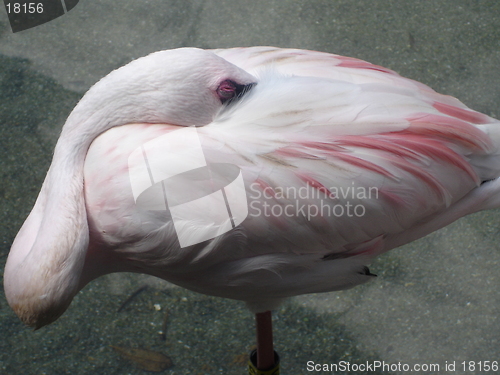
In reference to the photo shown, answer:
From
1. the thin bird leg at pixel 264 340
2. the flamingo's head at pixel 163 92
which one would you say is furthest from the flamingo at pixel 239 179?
the thin bird leg at pixel 264 340

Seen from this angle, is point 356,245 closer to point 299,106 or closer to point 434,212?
point 434,212

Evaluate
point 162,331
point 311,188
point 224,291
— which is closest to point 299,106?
point 311,188

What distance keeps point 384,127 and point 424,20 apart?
2.13 metres

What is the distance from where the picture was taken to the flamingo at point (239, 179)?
4.75ft

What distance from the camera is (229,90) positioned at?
1571 millimetres

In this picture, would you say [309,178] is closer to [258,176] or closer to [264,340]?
[258,176]

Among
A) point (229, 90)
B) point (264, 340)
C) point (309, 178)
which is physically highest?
point (229, 90)

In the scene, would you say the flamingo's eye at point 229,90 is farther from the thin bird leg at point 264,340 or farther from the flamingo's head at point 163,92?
the thin bird leg at point 264,340

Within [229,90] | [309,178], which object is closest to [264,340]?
[309,178]

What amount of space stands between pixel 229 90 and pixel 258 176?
261 millimetres

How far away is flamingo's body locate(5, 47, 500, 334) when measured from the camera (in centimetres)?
146

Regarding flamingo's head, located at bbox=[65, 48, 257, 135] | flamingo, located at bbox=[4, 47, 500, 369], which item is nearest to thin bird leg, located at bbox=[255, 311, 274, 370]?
flamingo, located at bbox=[4, 47, 500, 369]

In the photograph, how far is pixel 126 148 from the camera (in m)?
1.50

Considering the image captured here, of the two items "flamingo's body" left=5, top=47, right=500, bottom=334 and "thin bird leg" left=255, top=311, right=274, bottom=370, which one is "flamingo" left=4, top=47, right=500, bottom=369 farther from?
"thin bird leg" left=255, top=311, right=274, bottom=370
